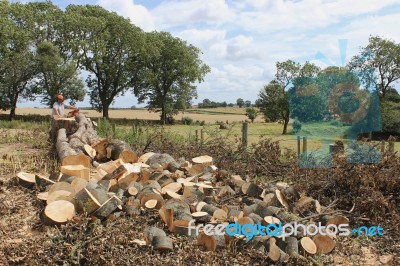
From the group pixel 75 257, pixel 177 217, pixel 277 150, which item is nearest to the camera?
pixel 75 257

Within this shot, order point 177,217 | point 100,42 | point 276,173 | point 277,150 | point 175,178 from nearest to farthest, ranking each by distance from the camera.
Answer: point 177,217
point 175,178
point 276,173
point 277,150
point 100,42

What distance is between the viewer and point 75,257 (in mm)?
4406

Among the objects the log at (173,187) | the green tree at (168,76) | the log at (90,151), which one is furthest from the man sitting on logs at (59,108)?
the green tree at (168,76)

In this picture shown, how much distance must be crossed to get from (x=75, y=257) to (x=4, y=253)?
798 millimetres

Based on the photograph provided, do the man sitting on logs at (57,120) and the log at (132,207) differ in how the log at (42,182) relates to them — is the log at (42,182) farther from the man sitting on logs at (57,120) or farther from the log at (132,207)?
the man sitting on logs at (57,120)

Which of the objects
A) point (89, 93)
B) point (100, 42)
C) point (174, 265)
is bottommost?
point (174, 265)

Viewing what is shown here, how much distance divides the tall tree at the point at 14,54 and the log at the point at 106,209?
31.9 metres

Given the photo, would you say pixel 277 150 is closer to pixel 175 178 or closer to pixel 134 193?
pixel 175 178

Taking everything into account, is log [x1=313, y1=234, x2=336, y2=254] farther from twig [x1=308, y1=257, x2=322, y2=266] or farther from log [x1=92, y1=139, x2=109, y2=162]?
log [x1=92, y1=139, x2=109, y2=162]

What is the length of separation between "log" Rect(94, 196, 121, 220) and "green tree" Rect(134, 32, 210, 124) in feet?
129

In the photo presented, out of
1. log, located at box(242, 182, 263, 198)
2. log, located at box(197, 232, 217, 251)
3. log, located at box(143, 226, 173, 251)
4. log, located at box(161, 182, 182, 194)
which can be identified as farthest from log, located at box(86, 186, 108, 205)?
log, located at box(242, 182, 263, 198)

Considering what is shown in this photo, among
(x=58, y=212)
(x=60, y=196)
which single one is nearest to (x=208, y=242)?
(x=58, y=212)

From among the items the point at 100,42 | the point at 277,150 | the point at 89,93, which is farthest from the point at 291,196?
the point at 89,93

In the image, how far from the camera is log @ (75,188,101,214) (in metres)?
5.14
